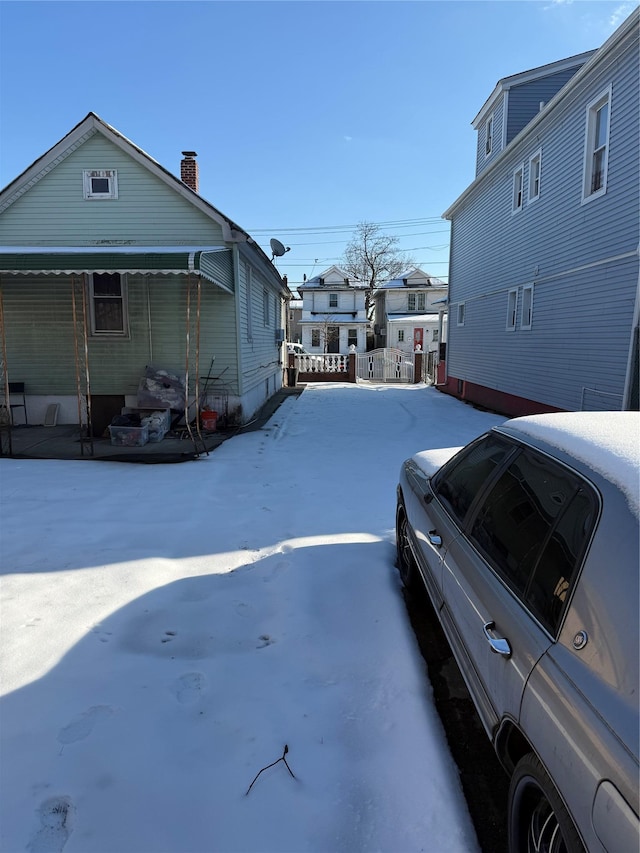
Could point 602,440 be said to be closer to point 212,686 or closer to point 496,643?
point 496,643

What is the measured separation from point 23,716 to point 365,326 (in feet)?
131

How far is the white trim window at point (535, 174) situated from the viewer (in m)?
12.1

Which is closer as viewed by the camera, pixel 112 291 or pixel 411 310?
pixel 112 291

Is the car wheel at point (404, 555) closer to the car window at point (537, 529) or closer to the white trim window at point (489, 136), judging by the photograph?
the car window at point (537, 529)

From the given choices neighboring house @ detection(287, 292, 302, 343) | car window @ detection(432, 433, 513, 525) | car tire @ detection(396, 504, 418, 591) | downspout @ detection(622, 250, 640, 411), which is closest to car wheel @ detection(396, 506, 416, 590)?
car tire @ detection(396, 504, 418, 591)

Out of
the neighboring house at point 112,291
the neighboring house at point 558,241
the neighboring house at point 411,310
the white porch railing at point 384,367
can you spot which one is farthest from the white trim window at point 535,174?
the neighboring house at point 411,310

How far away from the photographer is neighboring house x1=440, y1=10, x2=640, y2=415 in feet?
28.5

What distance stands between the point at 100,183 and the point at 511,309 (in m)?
A: 10.1

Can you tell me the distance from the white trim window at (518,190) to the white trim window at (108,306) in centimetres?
971

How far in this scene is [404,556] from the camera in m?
3.98

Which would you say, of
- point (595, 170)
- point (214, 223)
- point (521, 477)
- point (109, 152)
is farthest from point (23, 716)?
point (595, 170)

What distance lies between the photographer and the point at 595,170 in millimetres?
9859

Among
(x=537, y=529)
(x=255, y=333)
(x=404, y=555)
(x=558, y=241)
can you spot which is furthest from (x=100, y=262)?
(x=558, y=241)

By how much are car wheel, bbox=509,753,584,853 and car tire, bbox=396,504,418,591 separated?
1.99 meters
